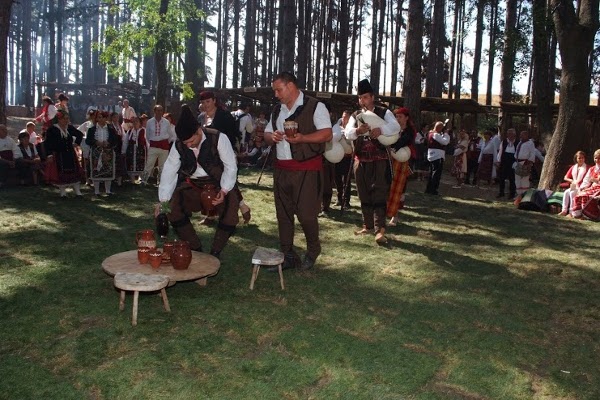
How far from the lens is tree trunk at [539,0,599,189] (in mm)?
11422

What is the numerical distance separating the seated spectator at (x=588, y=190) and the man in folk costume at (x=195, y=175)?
23.6 feet

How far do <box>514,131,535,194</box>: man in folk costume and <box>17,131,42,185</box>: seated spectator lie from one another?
1002 centimetres

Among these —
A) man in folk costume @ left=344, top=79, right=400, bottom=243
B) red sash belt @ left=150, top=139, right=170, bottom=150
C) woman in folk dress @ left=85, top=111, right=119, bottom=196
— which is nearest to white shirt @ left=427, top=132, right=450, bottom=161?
man in folk costume @ left=344, top=79, right=400, bottom=243

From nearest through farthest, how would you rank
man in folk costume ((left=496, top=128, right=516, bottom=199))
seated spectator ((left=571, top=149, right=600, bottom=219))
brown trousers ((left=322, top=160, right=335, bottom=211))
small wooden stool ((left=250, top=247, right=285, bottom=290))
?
small wooden stool ((left=250, top=247, right=285, bottom=290))
brown trousers ((left=322, top=160, right=335, bottom=211))
seated spectator ((left=571, top=149, right=600, bottom=219))
man in folk costume ((left=496, top=128, right=516, bottom=199))

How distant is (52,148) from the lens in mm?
9914

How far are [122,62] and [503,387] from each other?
15.9 m

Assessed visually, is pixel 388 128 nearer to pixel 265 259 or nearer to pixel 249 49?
pixel 265 259

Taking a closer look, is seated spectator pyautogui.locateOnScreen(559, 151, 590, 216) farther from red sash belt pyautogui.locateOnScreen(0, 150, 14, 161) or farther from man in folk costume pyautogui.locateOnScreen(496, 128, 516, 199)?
red sash belt pyautogui.locateOnScreen(0, 150, 14, 161)

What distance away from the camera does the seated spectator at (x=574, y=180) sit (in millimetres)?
10403

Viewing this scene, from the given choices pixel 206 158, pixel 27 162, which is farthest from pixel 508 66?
pixel 206 158

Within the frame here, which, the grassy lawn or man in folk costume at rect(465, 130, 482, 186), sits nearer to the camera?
the grassy lawn

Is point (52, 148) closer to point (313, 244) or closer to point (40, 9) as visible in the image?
point (313, 244)

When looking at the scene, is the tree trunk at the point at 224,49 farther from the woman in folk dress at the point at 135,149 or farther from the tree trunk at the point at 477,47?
the woman in folk dress at the point at 135,149

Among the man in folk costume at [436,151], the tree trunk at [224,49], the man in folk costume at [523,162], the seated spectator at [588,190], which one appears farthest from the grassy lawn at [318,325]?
the tree trunk at [224,49]
